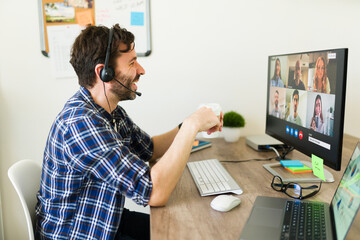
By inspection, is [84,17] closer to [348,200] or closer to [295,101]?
[295,101]

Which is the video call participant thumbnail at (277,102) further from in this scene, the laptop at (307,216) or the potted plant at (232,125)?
the laptop at (307,216)

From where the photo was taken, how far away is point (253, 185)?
4.00ft

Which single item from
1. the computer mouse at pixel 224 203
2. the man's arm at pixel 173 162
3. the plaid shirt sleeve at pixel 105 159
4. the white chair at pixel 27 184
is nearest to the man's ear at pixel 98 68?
the plaid shirt sleeve at pixel 105 159

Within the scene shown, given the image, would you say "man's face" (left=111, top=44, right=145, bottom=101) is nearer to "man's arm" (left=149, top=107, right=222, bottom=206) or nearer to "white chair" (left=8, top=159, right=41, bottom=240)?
"man's arm" (left=149, top=107, right=222, bottom=206)

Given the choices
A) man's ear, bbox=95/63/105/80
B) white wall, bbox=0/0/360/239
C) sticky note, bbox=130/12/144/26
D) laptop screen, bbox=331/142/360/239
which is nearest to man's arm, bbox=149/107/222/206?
man's ear, bbox=95/63/105/80

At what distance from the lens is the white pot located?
6.12ft

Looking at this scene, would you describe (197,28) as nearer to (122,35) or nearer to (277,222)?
(122,35)

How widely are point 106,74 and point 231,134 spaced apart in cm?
92

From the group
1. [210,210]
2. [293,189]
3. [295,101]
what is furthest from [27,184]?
[295,101]

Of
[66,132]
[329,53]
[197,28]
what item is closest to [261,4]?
[197,28]

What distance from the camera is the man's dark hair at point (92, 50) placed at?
47.0 inches

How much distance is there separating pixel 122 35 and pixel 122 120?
38 cm

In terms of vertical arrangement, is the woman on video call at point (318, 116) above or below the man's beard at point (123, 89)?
below

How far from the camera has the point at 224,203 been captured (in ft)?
3.32
